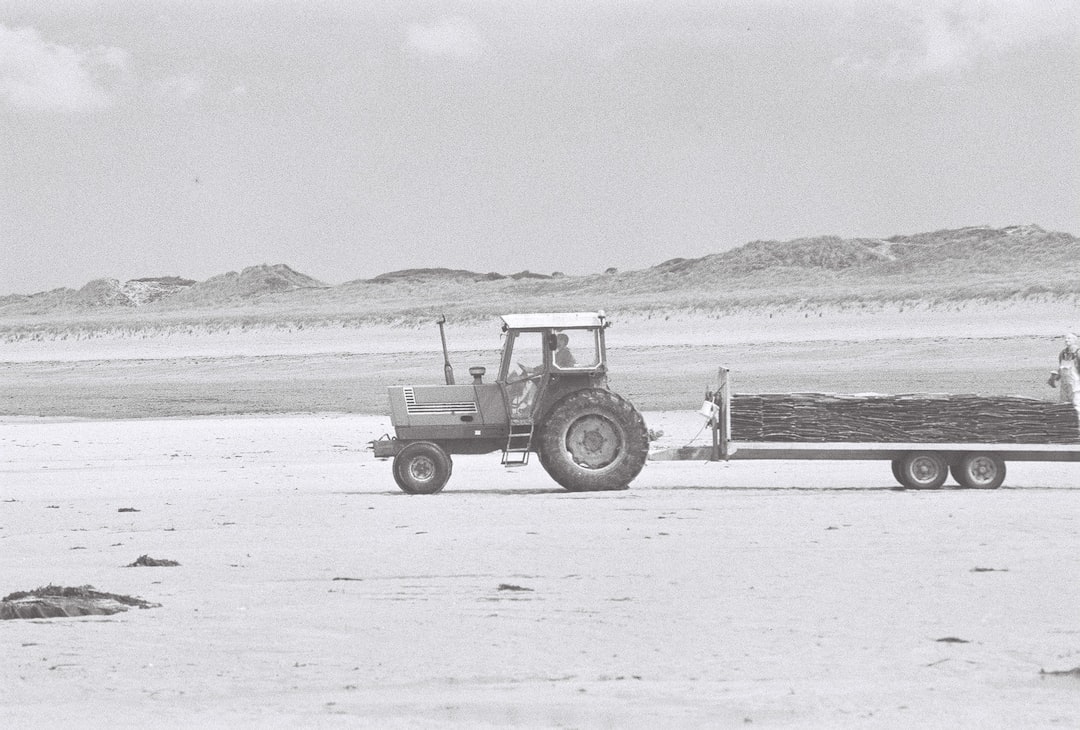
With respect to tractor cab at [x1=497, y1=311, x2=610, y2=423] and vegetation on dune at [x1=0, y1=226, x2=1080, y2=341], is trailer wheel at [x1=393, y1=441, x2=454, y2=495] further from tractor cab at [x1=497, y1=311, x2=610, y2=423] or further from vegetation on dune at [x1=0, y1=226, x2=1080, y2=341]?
vegetation on dune at [x1=0, y1=226, x2=1080, y2=341]

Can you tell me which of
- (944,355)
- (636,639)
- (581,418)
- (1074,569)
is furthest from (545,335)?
(944,355)

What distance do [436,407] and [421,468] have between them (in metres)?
0.68

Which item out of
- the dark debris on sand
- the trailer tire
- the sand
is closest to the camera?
the sand

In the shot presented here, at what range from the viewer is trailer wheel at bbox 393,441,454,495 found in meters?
14.6

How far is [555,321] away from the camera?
1488 cm

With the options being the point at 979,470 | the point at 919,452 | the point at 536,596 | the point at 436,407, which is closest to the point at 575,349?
the point at 436,407

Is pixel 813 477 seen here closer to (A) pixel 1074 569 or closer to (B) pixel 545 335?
(B) pixel 545 335

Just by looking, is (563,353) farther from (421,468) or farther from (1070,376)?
(1070,376)

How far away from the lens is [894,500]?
13.3 meters

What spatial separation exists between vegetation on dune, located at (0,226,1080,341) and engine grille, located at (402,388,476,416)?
1902 inches

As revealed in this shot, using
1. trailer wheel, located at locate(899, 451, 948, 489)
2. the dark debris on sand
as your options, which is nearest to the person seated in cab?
trailer wheel, located at locate(899, 451, 948, 489)

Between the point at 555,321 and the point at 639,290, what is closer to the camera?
the point at 555,321

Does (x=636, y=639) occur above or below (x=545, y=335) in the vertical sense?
below

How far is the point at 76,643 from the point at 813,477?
10415 mm
